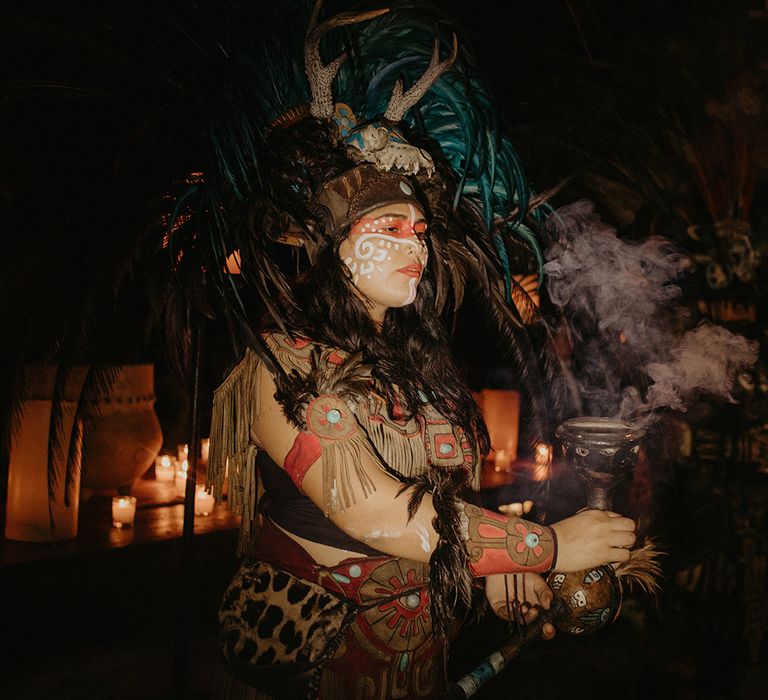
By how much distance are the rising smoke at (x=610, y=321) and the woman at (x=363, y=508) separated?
0.97 meters

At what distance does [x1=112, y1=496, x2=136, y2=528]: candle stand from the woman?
2984mm

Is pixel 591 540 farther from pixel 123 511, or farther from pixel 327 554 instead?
pixel 123 511

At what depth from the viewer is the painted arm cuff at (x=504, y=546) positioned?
1699 mm

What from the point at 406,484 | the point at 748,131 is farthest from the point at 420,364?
the point at 748,131

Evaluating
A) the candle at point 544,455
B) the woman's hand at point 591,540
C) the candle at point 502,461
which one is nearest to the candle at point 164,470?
the candle at point 502,461

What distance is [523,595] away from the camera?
6.82ft

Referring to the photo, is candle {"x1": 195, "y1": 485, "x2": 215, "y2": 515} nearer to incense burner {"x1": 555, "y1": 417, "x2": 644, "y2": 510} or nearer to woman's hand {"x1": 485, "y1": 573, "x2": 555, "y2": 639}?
woman's hand {"x1": 485, "y1": 573, "x2": 555, "y2": 639}

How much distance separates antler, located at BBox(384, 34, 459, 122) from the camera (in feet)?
6.19

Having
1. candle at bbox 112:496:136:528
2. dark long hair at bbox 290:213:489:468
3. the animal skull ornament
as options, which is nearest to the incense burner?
dark long hair at bbox 290:213:489:468

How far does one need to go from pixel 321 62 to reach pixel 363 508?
1354mm

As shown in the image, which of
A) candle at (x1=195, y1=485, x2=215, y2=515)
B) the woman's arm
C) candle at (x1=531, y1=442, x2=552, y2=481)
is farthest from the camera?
candle at (x1=195, y1=485, x2=215, y2=515)

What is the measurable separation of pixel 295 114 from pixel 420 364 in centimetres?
93

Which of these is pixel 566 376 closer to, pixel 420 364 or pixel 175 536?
pixel 420 364

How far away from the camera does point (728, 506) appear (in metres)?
4.67
